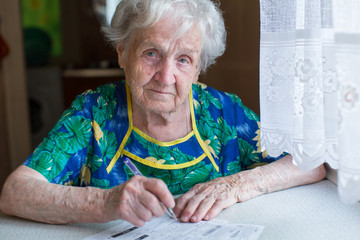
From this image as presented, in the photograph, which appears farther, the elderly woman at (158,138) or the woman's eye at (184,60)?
the woman's eye at (184,60)

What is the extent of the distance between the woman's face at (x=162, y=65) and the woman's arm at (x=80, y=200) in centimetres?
38

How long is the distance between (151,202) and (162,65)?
1.57 ft

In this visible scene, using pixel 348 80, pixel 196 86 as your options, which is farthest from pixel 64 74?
pixel 348 80

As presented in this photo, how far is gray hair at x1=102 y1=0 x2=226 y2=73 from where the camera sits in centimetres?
128

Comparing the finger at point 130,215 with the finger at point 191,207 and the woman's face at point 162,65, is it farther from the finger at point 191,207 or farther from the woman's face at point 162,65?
the woman's face at point 162,65

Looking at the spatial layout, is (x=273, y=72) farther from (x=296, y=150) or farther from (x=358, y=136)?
(x=358, y=136)

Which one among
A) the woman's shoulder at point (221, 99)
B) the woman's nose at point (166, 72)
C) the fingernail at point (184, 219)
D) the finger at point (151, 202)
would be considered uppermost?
the woman's nose at point (166, 72)

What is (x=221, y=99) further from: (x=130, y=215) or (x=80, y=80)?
(x=80, y=80)

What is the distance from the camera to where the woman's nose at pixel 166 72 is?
129cm

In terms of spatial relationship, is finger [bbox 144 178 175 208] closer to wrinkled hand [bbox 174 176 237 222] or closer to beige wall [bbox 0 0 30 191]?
wrinkled hand [bbox 174 176 237 222]

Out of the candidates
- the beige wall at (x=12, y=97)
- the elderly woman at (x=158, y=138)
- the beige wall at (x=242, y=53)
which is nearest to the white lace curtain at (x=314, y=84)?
the elderly woman at (x=158, y=138)

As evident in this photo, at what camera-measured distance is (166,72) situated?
1289mm

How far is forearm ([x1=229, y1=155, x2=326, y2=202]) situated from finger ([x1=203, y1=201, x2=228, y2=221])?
0.27 feet

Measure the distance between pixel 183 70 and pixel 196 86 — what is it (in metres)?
0.27
